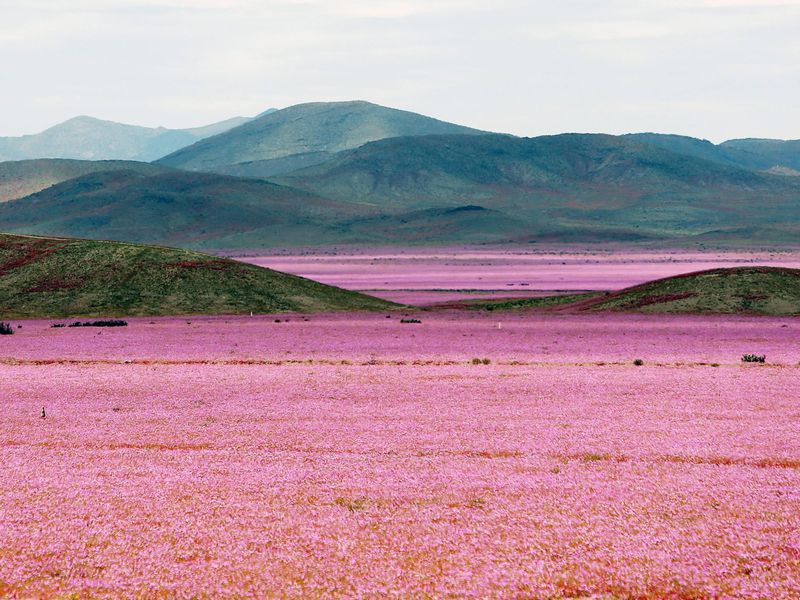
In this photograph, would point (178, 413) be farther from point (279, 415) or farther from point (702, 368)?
point (702, 368)

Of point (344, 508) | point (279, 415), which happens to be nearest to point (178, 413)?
point (279, 415)

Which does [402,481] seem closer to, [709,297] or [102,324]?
[102,324]

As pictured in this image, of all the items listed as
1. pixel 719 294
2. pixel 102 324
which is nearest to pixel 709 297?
pixel 719 294

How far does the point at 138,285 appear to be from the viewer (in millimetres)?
61531

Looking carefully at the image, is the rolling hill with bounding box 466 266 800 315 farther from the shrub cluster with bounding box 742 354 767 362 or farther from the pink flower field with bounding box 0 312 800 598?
the pink flower field with bounding box 0 312 800 598

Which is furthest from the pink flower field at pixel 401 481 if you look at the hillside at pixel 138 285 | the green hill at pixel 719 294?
the hillside at pixel 138 285

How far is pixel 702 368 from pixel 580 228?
165057 millimetres

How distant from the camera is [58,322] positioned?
51812 mm

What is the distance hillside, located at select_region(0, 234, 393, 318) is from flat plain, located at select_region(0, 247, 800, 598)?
27.6 meters

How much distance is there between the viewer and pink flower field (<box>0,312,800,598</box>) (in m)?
11.2

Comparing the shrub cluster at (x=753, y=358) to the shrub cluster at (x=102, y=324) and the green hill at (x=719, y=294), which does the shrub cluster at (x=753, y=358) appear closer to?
the green hill at (x=719, y=294)

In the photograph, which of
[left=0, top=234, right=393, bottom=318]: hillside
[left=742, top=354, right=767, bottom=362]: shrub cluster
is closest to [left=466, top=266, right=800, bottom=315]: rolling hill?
[left=0, top=234, right=393, bottom=318]: hillside

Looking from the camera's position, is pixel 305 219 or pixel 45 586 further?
pixel 305 219

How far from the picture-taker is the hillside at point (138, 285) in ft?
191
